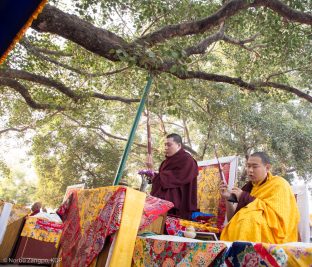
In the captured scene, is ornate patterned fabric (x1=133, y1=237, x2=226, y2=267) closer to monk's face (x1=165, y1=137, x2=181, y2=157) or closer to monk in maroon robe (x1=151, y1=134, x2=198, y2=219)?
monk in maroon robe (x1=151, y1=134, x2=198, y2=219)

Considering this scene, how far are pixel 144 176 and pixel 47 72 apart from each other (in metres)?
5.35

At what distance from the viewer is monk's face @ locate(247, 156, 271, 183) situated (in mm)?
3375

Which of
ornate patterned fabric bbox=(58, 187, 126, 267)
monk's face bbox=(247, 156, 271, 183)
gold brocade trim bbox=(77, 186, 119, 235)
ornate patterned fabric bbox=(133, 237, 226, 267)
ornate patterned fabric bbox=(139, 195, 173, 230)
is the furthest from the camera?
monk's face bbox=(247, 156, 271, 183)

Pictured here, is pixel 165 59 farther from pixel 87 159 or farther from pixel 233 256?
pixel 87 159

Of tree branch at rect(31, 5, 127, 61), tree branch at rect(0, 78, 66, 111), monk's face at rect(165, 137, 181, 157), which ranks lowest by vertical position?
monk's face at rect(165, 137, 181, 157)

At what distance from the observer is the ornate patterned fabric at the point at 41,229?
19.8ft

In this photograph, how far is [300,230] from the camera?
349 cm

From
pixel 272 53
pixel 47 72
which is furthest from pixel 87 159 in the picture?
pixel 272 53

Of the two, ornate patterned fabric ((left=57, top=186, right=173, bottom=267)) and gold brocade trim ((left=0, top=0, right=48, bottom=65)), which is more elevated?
gold brocade trim ((left=0, top=0, right=48, bottom=65))

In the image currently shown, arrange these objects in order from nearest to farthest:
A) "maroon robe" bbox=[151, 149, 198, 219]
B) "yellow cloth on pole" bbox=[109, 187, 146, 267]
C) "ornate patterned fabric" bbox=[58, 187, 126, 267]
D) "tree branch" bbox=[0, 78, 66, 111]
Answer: "yellow cloth on pole" bbox=[109, 187, 146, 267] → "ornate patterned fabric" bbox=[58, 187, 126, 267] → "maroon robe" bbox=[151, 149, 198, 219] → "tree branch" bbox=[0, 78, 66, 111]

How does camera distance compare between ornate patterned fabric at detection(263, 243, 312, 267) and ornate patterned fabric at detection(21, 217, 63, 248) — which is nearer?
ornate patterned fabric at detection(263, 243, 312, 267)

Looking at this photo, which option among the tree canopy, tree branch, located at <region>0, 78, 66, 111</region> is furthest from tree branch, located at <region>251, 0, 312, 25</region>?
tree branch, located at <region>0, 78, 66, 111</region>

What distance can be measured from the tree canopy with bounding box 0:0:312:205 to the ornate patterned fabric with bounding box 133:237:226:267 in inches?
92.0

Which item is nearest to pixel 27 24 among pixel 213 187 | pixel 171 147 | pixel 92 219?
pixel 92 219
